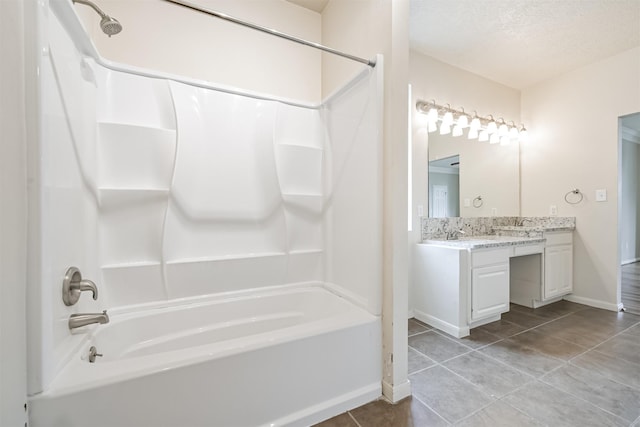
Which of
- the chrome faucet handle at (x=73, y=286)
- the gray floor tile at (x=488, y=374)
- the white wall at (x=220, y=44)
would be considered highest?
the white wall at (x=220, y=44)

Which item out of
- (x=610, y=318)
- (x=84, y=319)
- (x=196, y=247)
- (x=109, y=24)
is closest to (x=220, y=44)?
(x=109, y=24)

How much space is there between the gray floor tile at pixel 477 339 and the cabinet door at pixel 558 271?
109 centimetres

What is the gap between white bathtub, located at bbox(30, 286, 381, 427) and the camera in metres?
0.91

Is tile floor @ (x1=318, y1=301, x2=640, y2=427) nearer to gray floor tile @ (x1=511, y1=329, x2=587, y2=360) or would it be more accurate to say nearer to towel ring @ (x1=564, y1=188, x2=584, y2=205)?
gray floor tile @ (x1=511, y1=329, x2=587, y2=360)

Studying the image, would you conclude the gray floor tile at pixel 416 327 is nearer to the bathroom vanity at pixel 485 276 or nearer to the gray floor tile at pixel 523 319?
the bathroom vanity at pixel 485 276

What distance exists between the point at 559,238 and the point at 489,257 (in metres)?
1.28

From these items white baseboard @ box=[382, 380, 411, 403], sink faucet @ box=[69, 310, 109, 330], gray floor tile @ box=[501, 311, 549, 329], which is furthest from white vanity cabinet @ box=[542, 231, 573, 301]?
sink faucet @ box=[69, 310, 109, 330]

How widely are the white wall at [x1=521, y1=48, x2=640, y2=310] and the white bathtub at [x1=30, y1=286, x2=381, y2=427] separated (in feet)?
9.84

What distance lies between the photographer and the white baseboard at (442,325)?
2164 mm

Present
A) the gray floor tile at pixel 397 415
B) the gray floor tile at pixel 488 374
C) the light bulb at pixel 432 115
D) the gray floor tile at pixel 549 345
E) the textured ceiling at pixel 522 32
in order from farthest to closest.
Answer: the light bulb at pixel 432 115, the textured ceiling at pixel 522 32, the gray floor tile at pixel 549 345, the gray floor tile at pixel 488 374, the gray floor tile at pixel 397 415

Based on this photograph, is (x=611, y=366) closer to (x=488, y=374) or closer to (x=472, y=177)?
(x=488, y=374)

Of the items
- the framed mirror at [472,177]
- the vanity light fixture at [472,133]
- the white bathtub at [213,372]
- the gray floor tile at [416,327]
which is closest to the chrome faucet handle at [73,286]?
the white bathtub at [213,372]

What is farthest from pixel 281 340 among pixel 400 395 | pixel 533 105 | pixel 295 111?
pixel 533 105

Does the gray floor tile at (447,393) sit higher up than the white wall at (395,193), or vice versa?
the white wall at (395,193)
